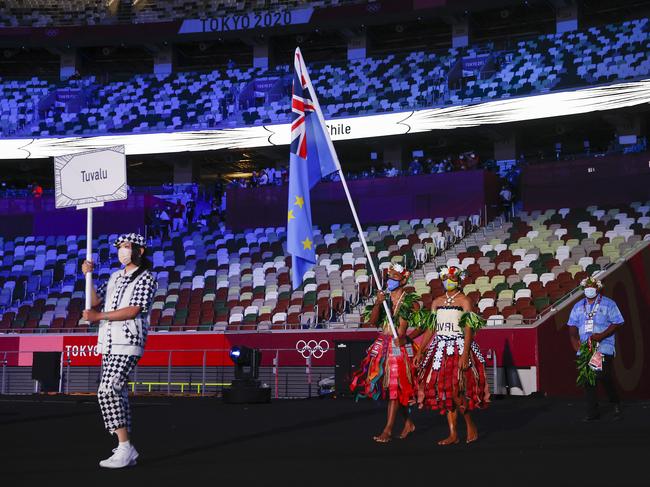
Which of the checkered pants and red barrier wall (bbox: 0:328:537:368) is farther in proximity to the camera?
red barrier wall (bbox: 0:328:537:368)

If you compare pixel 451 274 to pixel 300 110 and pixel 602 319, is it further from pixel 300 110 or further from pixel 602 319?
pixel 602 319

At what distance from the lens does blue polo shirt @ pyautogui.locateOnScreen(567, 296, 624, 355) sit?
40.0 ft

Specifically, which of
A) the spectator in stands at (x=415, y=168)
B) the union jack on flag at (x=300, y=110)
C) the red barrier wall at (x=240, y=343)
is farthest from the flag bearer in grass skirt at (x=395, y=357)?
the spectator in stands at (x=415, y=168)

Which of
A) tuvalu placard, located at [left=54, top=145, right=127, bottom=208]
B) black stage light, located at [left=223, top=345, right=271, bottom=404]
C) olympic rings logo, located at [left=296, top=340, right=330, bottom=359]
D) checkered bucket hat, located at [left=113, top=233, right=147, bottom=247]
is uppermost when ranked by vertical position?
tuvalu placard, located at [left=54, top=145, right=127, bottom=208]

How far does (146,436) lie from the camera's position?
373 inches

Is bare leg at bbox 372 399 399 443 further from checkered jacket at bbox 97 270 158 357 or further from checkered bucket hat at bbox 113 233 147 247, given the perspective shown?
checkered bucket hat at bbox 113 233 147 247

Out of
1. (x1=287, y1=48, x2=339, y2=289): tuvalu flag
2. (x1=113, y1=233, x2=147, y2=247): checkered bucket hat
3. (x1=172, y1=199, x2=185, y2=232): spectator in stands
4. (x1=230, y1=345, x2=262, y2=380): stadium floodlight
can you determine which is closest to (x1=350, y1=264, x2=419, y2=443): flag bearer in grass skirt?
(x1=287, y1=48, x2=339, y2=289): tuvalu flag

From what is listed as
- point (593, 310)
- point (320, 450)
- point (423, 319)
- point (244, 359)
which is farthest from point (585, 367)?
point (244, 359)

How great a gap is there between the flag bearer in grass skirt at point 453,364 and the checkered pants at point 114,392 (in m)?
Result: 3.10

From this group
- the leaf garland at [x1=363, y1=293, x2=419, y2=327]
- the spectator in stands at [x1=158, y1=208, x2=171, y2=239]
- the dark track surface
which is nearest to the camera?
the dark track surface

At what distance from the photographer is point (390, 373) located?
9359mm

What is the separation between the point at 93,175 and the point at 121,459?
3368 millimetres

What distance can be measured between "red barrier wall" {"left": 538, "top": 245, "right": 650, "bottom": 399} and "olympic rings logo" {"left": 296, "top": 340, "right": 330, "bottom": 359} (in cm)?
480

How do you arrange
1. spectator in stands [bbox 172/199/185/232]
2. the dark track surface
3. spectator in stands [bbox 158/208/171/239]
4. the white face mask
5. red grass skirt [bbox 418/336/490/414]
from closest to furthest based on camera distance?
the dark track surface, the white face mask, red grass skirt [bbox 418/336/490/414], spectator in stands [bbox 158/208/171/239], spectator in stands [bbox 172/199/185/232]
